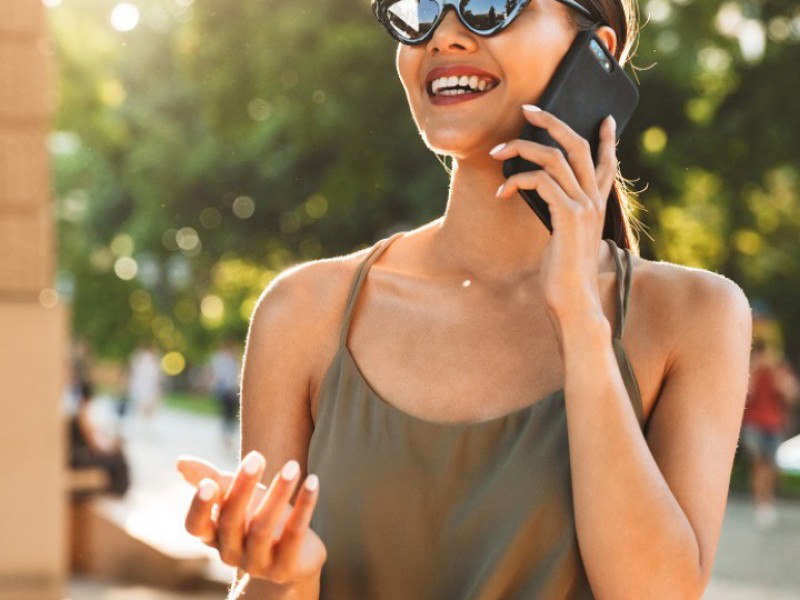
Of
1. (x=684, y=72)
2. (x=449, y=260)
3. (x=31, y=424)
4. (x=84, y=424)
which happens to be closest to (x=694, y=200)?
(x=684, y=72)

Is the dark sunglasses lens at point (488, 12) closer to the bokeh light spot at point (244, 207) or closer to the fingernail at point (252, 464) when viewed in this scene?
the fingernail at point (252, 464)

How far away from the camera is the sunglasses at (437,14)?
2109mm

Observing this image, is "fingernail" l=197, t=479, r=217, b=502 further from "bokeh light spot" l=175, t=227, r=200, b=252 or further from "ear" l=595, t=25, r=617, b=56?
"bokeh light spot" l=175, t=227, r=200, b=252

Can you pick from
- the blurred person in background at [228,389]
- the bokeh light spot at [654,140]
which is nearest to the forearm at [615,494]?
the bokeh light spot at [654,140]

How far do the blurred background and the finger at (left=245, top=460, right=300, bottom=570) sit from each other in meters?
1.32

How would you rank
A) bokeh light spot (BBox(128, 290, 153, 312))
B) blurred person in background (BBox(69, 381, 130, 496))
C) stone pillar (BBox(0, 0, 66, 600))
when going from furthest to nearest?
bokeh light spot (BBox(128, 290, 153, 312)), blurred person in background (BBox(69, 381, 130, 496)), stone pillar (BBox(0, 0, 66, 600))

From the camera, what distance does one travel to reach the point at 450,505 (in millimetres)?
2092

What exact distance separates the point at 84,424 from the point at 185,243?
14.6m

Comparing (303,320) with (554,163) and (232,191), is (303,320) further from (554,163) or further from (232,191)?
(232,191)

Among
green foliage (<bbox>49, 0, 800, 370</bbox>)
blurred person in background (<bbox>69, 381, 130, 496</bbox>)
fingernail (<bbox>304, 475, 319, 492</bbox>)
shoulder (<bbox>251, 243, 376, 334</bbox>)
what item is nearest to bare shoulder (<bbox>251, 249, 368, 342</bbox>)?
shoulder (<bbox>251, 243, 376, 334</bbox>)

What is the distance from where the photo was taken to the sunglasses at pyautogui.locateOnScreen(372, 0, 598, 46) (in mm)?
2109

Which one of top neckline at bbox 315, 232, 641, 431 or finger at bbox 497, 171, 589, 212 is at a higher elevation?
finger at bbox 497, 171, 589, 212

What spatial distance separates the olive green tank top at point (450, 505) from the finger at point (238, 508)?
384mm

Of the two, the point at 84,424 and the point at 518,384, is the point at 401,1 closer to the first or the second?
the point at 518,384
